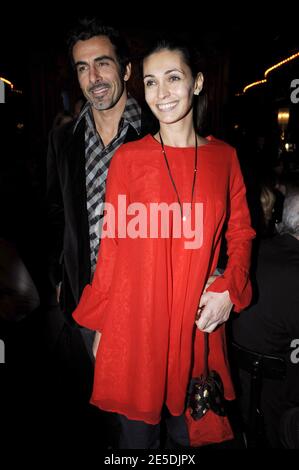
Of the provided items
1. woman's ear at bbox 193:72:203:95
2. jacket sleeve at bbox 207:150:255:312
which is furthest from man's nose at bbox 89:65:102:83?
jacket sleeve at bbox 207:150:255:312

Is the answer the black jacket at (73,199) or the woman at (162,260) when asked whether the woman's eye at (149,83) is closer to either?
the woman at (162,260)

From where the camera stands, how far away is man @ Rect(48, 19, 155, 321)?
1.18 metres

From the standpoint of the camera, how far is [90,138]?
1326mm

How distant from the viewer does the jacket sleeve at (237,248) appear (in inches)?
43.6

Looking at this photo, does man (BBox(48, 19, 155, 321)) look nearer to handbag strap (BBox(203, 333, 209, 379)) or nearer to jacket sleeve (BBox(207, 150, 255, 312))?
jacket sleeve (BBox(207, 150, 255, 312))

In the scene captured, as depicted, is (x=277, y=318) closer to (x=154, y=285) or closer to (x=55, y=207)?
(x=154, y=285)

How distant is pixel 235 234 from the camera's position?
118 cm

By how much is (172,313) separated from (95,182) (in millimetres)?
567

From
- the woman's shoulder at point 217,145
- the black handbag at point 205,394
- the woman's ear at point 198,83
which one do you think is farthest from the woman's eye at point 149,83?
the black handbag at point 205,394

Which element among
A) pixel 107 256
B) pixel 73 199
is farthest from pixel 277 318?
pixel 73 199

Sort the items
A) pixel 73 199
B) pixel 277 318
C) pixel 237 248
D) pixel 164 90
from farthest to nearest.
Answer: pixel 277 318 < pixel 73 199 < pixel 237 248 < pixel 164 90

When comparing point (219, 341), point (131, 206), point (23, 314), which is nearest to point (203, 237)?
point (131, 206)

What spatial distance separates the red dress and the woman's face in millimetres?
108

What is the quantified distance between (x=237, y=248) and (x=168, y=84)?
0.57 metres
